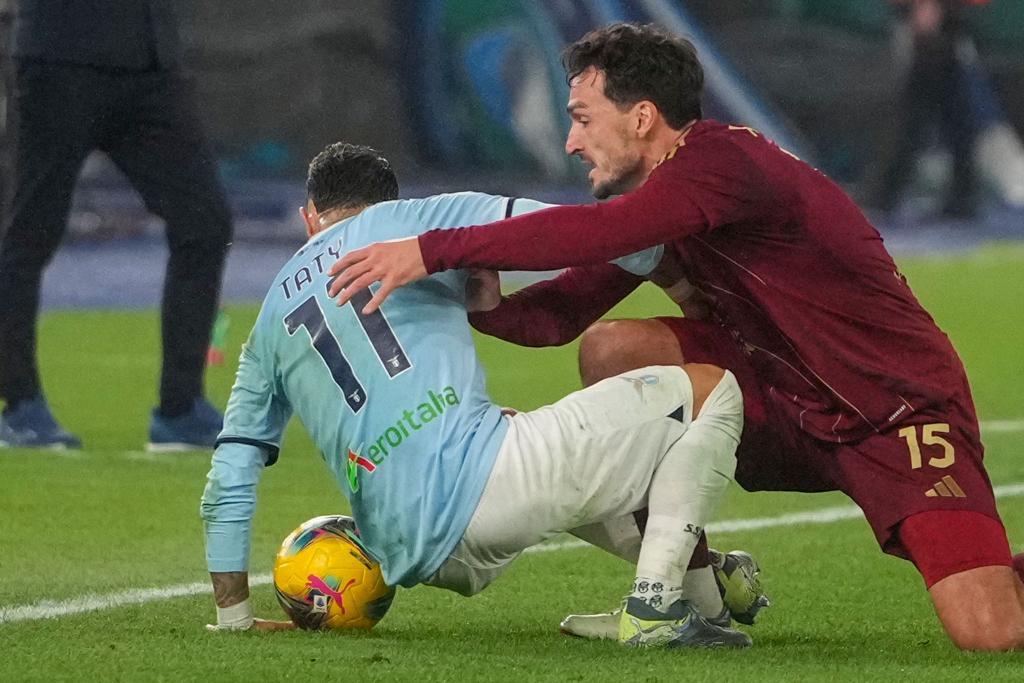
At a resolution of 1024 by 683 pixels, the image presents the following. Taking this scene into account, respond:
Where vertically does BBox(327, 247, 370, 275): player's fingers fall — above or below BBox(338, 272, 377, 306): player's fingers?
above

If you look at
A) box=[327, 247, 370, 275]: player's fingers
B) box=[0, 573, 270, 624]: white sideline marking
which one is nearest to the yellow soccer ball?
box=[0, 573, 270, 624]: white sideline marking

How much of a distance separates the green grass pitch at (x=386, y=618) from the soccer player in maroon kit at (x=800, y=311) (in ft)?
0.83

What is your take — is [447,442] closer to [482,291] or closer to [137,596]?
[482,291]

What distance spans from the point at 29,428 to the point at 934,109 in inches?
A: 419

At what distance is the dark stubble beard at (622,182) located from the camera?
4.52m

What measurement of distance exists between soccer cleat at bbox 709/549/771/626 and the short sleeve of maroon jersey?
85 centimetres

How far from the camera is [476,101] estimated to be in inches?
623

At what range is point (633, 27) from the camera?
4566 millimetres

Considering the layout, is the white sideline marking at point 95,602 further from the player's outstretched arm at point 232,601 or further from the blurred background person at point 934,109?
the blurred background person at point 934,109

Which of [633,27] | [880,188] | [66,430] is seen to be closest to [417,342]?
[633,27]

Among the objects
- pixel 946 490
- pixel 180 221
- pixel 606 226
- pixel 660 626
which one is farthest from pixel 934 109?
pixel 660 626

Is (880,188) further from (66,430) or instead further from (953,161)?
(66,430)

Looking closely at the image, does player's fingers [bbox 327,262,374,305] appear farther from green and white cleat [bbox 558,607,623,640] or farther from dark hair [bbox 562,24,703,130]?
green and white cleat [bbox 558,607,623,640]

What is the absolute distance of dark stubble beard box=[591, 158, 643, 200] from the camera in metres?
4.52
